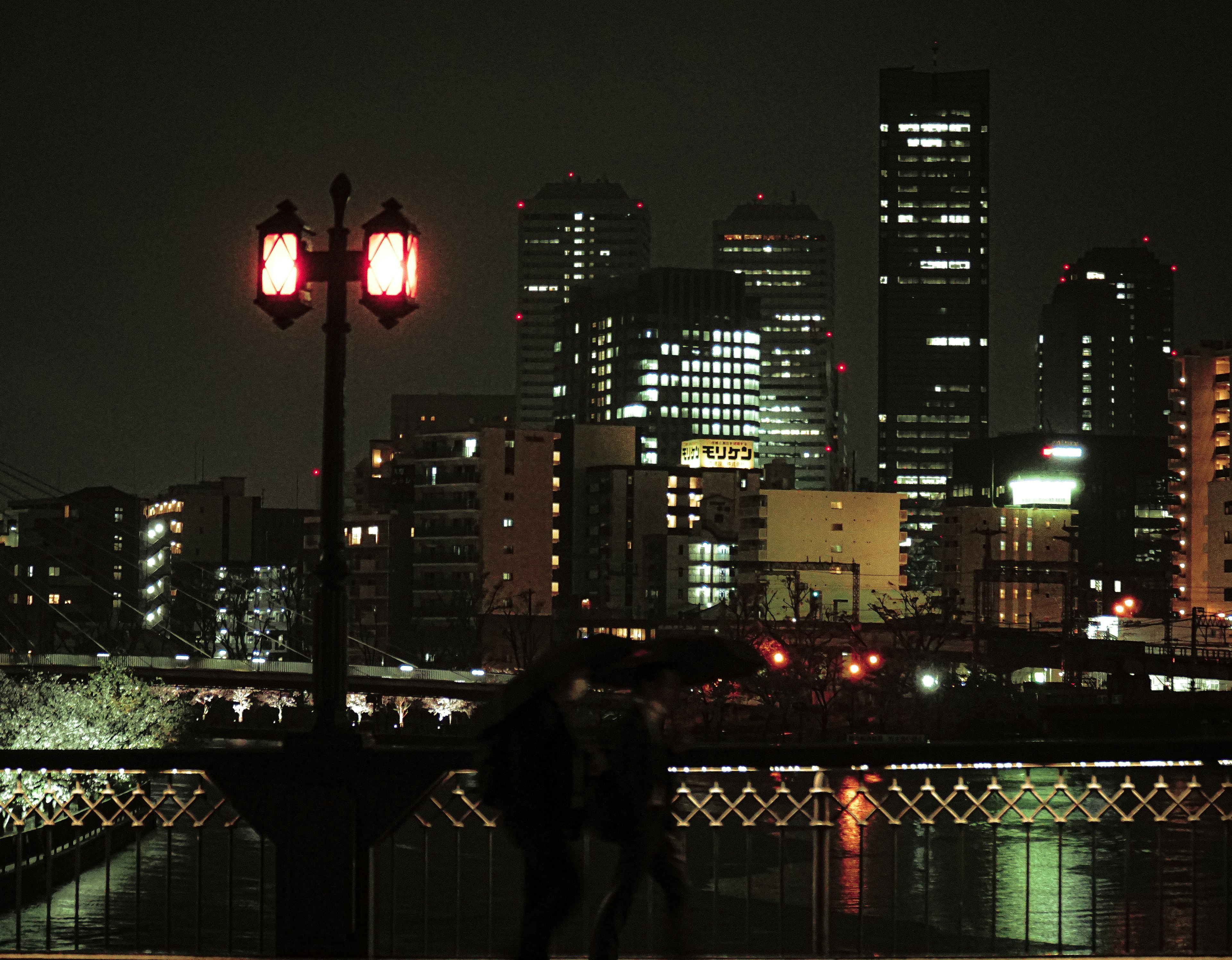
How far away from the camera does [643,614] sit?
5202 inches

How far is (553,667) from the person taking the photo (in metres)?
8.52

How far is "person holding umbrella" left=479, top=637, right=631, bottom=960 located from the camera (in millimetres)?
8531

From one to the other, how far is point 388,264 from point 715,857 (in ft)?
15.4

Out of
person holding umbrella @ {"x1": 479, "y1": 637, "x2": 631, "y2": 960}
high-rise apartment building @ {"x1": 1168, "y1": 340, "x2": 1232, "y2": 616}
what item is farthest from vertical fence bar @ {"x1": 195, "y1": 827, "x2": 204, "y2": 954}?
high-rise apartment building @ {"x1": 1168, "y1": 340, "x2": 1232, "y2": 616}

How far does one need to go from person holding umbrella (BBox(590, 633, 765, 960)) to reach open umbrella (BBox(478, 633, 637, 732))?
0.21 meters

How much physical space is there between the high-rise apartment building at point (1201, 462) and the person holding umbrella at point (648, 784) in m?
111

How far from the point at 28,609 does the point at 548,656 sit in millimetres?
145975

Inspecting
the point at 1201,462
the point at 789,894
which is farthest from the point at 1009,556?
the point at 789,894

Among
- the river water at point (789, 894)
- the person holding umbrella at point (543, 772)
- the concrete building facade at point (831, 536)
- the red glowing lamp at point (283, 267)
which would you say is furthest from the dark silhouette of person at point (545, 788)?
the concrete building facade at point (831, 536)

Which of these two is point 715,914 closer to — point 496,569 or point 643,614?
point 496,569

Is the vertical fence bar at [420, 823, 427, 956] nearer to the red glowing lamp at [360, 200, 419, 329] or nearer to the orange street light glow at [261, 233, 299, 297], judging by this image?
the red glowing lamp at [360, 200, 419, 329]

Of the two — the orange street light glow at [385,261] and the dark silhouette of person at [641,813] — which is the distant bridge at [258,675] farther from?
the dark silhouette of person at [641,813]

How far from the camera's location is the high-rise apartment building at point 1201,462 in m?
114

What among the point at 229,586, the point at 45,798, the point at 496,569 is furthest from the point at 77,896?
the point at 229,586
